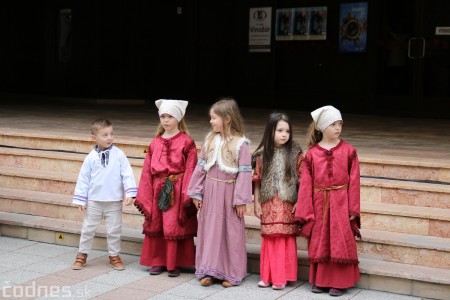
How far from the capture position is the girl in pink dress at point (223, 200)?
5.80 meters

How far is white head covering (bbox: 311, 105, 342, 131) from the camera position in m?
5.62

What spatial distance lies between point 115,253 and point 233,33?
994cm

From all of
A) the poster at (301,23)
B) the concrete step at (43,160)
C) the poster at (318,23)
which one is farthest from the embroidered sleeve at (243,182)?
the poster at (301,23)

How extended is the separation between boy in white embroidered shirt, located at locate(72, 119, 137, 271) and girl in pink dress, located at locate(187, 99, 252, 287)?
2.38 feet

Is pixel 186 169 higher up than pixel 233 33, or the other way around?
pixel 233 33

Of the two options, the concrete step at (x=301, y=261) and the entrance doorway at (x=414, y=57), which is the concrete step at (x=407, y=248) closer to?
the concrete step at (x=301, y=261)

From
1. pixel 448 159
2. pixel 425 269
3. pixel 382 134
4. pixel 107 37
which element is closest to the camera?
pixel 425 269

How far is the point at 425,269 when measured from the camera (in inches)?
224

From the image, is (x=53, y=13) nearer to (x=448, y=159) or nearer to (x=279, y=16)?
(x=279, y=16)

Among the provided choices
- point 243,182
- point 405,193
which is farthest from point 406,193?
point 243,182

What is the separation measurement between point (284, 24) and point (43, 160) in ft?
25.0

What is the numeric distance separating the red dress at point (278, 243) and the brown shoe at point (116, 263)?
1308 mm

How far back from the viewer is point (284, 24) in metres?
14.7

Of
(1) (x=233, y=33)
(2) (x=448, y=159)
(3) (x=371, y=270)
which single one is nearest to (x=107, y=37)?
(1) (x=233, y=33)
